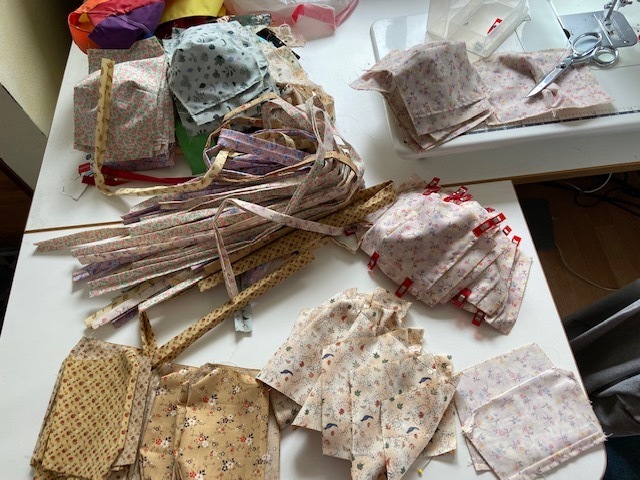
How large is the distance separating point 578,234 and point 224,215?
1222 millimetres

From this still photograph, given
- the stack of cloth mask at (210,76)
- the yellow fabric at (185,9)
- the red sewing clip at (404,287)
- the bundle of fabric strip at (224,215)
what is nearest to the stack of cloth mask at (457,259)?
the red sewing clip at (404,287)

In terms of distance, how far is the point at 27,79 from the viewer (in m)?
1.36

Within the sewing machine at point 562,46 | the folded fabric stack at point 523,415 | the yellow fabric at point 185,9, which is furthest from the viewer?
the yellow fabric at point 185,9

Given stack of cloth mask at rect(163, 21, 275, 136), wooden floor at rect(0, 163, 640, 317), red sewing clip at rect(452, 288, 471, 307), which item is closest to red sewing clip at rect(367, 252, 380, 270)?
red sewing clip at rect(452, 288, 471, 307)

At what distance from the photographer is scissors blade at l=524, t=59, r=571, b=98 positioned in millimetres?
1031

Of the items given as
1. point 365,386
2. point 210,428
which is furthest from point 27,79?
point 365,386

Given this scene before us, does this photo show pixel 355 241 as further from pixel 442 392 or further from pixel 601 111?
pixel 601 111

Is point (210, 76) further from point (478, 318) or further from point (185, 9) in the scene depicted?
point (478, 318)

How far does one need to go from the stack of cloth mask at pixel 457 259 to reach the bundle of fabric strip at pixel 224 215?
0.12m

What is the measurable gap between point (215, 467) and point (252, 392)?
0.12 metres

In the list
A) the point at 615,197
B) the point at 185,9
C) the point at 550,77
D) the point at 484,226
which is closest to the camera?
the point at 484,226

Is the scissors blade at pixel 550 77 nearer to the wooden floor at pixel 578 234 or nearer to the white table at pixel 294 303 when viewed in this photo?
the white table at pixel 294 303

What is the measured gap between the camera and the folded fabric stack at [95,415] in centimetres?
81

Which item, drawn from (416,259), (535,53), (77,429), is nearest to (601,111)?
(535,53)
